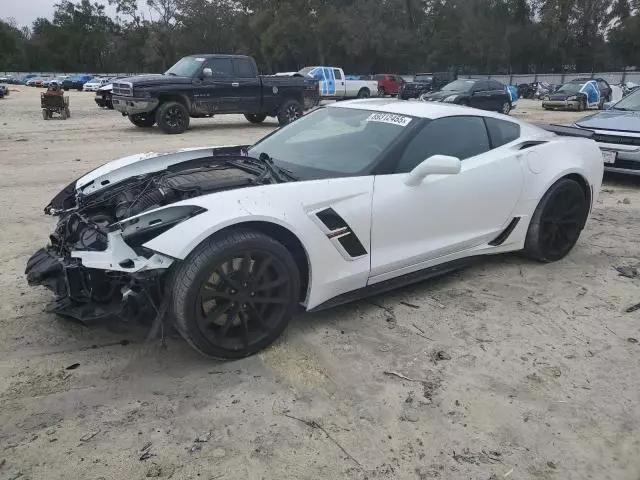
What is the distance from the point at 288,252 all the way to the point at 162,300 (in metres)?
0.73

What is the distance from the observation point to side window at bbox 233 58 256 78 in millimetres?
14828

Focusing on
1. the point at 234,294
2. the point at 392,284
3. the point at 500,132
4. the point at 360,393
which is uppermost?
the point at 500,132

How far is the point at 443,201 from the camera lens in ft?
12.2

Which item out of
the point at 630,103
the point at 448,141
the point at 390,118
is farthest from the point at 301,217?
the point at 630,103

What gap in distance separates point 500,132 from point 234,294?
2.67 m

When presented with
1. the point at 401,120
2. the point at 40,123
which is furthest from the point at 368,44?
the point at 401,120

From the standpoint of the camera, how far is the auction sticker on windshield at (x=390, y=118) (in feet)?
12.5

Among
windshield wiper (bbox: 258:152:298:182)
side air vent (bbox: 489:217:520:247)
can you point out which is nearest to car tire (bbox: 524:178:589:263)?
side air vent (bbox: 489:217:520:247)

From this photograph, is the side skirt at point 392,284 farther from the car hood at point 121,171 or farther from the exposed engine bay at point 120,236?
the car hood at point 121,171

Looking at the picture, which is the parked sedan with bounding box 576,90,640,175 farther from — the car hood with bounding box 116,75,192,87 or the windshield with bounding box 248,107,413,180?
the car hood with bounding box 116,75,192,87

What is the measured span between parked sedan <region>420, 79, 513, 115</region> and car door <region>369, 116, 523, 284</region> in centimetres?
1488

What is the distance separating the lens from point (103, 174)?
383cm

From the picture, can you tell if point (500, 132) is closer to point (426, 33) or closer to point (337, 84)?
point (337, 84)

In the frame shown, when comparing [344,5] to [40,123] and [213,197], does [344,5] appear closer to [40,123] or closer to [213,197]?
[40,123]
